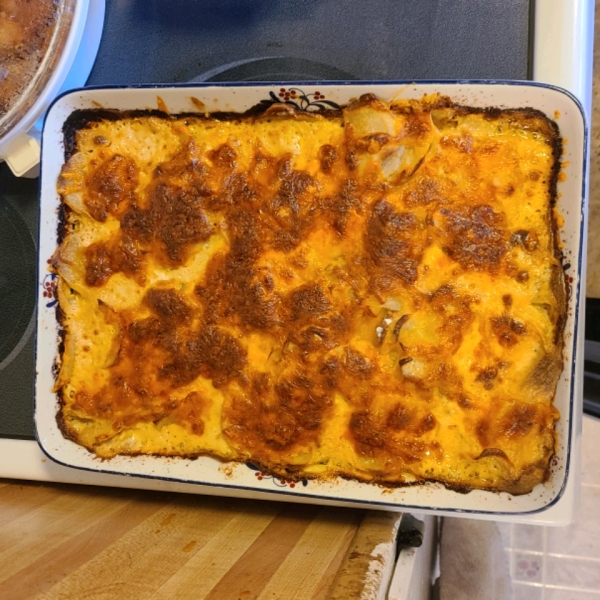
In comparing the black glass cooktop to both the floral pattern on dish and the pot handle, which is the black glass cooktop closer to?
the pot handle

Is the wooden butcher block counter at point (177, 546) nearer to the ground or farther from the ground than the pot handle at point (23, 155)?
nearer to the ground

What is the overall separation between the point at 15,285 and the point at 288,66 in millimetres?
1041

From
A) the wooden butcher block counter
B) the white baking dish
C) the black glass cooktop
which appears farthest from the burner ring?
the wooden butcher block counter

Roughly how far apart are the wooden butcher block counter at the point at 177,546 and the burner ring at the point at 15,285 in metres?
0.43

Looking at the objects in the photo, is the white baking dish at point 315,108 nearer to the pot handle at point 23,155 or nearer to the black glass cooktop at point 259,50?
the pot handle at point 23,155

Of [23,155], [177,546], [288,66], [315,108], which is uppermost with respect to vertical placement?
[288,66]

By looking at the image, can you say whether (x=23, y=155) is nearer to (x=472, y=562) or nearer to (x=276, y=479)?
(x=276, y=479)

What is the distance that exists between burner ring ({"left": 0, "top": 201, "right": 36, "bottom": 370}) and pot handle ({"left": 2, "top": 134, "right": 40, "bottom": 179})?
0.24 m

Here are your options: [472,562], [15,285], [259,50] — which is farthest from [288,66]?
[472,562]

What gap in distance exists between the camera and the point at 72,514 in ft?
4.91

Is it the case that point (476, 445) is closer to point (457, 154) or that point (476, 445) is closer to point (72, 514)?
point (457, 154)

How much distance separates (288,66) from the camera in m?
1.49

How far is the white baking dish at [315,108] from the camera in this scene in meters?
1.21

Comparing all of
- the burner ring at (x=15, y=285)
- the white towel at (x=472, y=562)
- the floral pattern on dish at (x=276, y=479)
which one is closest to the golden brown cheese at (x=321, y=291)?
the floral pattern on dish at (x=276, y=479)
